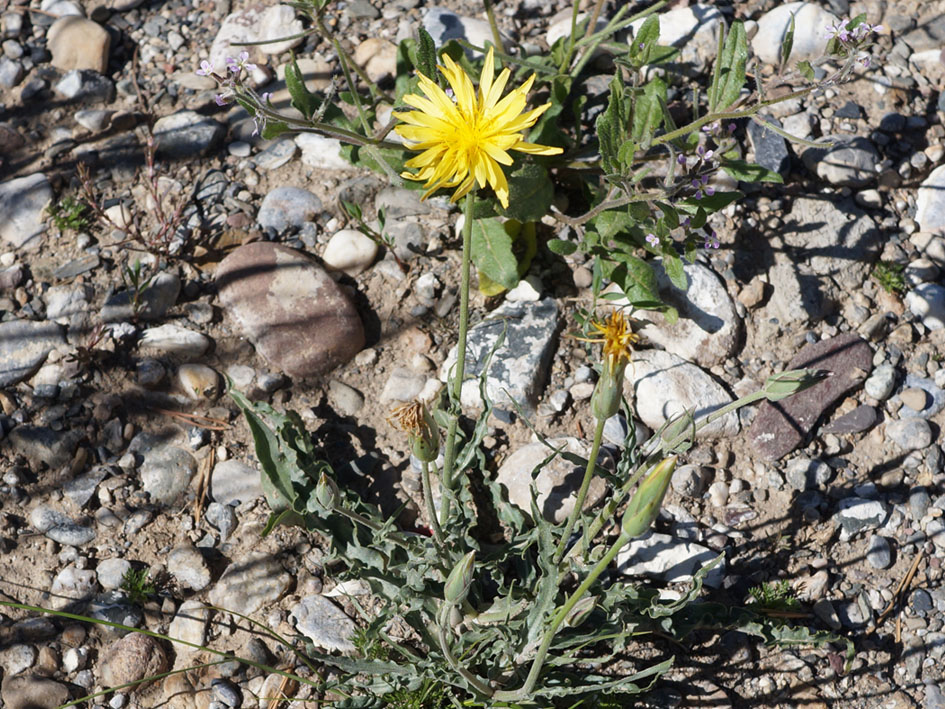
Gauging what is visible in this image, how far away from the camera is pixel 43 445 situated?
11.0ft

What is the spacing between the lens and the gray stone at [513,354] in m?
3.46

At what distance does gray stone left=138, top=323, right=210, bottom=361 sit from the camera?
3562 millimetres

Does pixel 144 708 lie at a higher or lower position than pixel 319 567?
lower

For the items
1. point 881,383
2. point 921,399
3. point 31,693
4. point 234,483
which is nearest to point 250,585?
point 234,483

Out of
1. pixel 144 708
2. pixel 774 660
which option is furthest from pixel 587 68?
pixel 144 708

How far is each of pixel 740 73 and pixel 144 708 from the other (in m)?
2.99

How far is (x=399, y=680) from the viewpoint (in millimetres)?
2848

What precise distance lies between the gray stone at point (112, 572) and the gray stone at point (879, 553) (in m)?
2.64

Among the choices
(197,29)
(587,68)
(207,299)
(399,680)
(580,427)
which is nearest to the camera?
(399,680)

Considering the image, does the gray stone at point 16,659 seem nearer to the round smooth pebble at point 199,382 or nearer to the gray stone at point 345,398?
the round smooth pebble at point 199,382

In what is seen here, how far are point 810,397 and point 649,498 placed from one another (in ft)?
5.56

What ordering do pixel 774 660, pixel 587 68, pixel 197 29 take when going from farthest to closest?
pixel 197 29, pixel 587 68, pixel 774 660

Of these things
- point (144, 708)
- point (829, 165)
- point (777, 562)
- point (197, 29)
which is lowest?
point (144, 708)

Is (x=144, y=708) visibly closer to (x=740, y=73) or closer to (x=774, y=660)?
(x=774, y=660)
